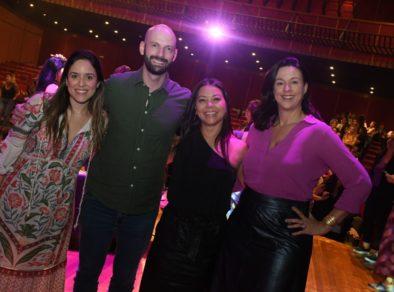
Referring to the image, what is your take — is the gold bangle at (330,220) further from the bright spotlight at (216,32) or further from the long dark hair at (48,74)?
the bright spotlight at (216,32)

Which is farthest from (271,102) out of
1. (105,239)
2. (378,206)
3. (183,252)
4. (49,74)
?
(378,206)

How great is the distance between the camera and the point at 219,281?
2.10m

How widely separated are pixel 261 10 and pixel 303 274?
1322cm

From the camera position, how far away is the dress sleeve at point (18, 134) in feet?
6.12

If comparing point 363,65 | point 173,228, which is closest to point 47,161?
point 173,228

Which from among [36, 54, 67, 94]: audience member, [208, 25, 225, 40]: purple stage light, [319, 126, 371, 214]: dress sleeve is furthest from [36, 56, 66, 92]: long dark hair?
[208, 25, 225, 40]: purple stage light

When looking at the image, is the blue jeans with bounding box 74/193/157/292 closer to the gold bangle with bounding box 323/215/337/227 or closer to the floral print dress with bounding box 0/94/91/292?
the floral print dress with bounding box 0/94/91/292

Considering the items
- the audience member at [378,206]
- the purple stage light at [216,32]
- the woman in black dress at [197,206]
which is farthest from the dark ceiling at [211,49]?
the woman in black dress at [197,206]

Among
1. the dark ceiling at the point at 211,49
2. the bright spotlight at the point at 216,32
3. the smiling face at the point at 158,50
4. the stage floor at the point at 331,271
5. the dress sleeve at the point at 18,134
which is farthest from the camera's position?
the bright spotlight at the point at 216,32

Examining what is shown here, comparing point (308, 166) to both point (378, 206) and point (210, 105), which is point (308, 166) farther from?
point (378, 206)

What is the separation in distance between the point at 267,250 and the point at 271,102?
817 mm

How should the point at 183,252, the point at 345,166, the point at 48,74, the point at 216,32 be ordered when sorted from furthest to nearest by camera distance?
the point at 216,32, the point at 48,74, the point at 183,252, the point at 345,166

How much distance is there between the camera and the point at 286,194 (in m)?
1.92

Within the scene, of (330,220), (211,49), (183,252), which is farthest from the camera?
(211,49)
